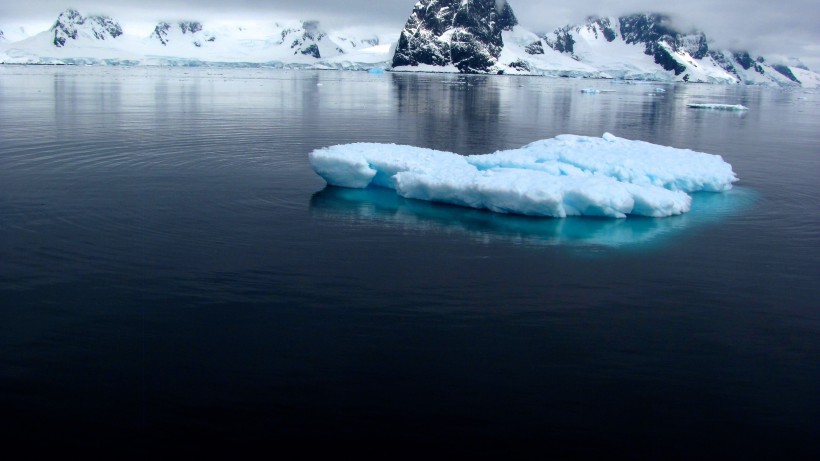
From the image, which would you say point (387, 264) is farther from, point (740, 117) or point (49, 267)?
point (740, 117)

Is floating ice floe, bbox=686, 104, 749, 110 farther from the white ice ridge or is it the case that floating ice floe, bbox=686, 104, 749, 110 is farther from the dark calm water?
the dark calm water

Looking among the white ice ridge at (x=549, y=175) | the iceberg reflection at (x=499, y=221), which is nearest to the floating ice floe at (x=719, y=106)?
the white ice ridge at (x=549, y=175)

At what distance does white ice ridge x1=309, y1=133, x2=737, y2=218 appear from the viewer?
17.9m

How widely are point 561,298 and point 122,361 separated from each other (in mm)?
Answer: 7358

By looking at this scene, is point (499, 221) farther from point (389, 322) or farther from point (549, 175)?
point (389, 322)

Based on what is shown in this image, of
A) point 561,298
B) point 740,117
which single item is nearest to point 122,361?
point 561,298

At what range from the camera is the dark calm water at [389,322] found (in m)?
8.48

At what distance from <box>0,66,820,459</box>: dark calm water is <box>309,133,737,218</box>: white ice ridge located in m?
0.47

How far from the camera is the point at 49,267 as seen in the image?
13227 millimetres

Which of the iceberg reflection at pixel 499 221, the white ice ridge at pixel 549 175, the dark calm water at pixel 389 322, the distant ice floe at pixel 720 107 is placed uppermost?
the distant ice floe at pixel 720 107

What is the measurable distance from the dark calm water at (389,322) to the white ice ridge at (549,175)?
0.47 metres

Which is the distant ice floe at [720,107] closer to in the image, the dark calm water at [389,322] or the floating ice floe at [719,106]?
the floating ice floe at [719,106]

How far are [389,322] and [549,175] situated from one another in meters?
9.31

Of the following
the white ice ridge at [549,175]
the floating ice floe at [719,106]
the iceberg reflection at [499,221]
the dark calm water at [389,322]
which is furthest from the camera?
the floating ice floe at [719,106]
